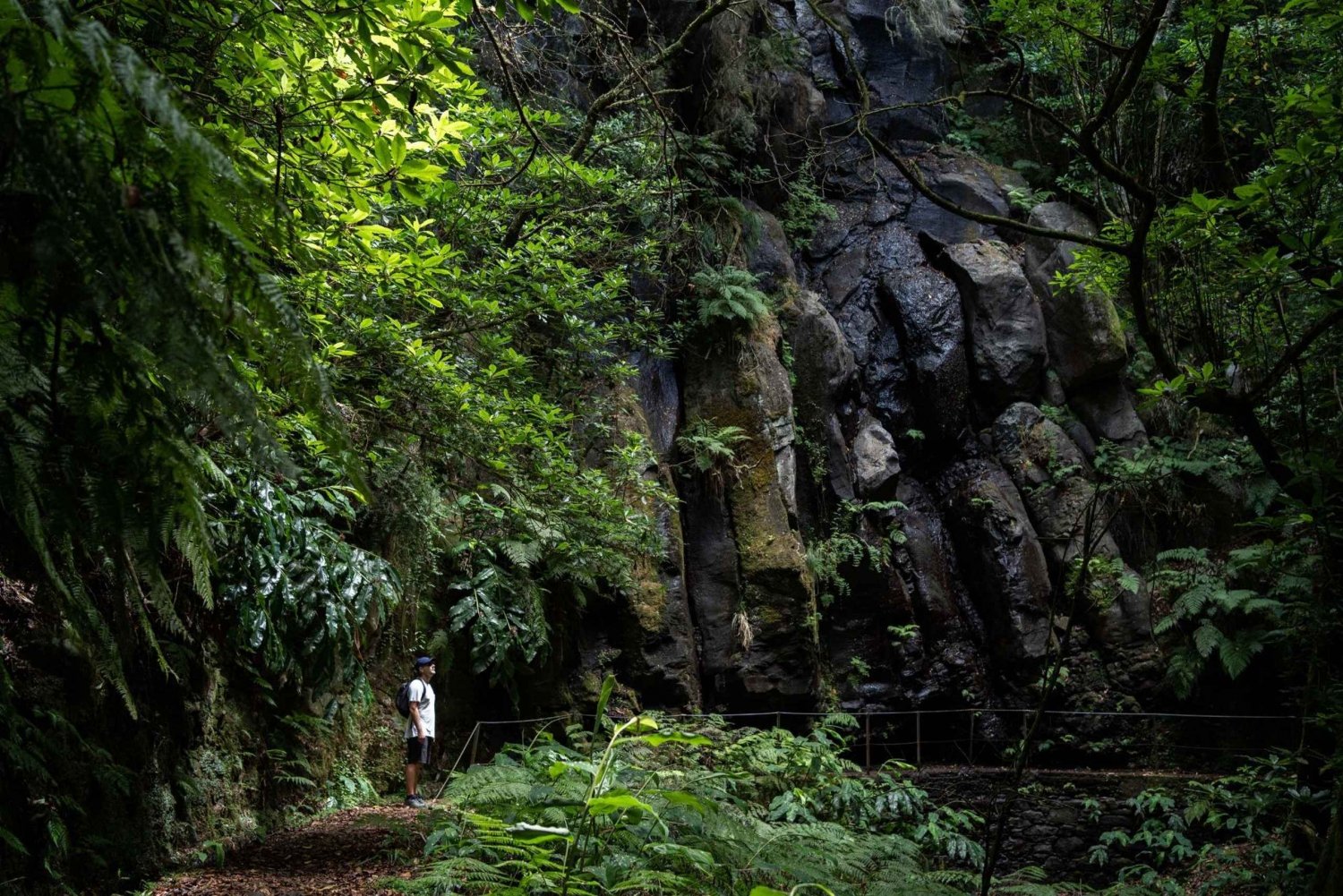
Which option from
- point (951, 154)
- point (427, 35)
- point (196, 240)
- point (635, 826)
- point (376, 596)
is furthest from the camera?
point (951, 154)

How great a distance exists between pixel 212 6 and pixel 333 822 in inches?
216

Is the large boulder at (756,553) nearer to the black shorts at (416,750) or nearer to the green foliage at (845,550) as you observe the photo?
the green foliage at (845,550)

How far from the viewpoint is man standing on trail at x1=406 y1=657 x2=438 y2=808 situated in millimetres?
6922

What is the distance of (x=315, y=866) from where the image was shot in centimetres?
464

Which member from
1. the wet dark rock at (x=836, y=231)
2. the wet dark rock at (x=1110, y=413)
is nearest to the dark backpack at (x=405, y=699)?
the wet dark rock at (x=836, y=231)

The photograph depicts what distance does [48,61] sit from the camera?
121cm

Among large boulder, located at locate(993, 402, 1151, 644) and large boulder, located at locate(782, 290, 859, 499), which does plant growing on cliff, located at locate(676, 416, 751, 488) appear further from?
large boulder, located at locate(993, 402, 1151, 644)

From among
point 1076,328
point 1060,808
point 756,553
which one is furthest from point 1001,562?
point 1076,328

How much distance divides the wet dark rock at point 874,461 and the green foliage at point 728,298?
11.2 feet

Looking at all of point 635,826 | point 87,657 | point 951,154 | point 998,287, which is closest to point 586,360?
point 87,657

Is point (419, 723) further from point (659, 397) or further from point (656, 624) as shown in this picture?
point (659, 397)

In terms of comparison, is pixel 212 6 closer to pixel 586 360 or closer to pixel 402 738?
pixel 586 360

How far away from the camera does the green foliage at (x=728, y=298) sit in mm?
12086

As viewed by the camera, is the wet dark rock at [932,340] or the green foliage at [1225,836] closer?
the green foliage at [1225,836]
